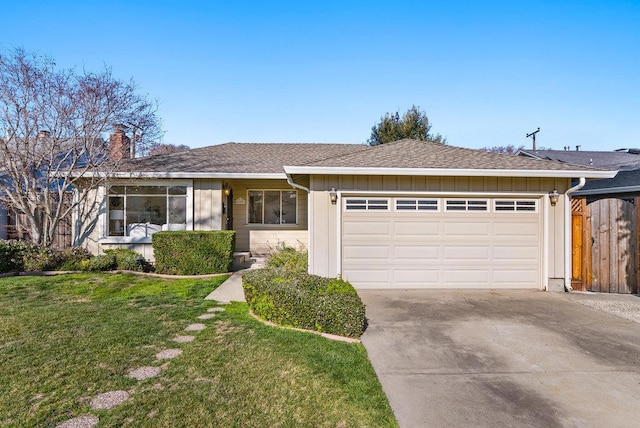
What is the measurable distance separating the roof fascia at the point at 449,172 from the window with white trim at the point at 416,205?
649mm

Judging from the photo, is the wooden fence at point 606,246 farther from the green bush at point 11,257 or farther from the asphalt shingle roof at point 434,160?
the green bush at point 11,257

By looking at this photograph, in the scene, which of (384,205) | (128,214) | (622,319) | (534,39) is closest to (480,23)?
(534,39)

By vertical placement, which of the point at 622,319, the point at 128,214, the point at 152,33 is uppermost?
the point at 152,33

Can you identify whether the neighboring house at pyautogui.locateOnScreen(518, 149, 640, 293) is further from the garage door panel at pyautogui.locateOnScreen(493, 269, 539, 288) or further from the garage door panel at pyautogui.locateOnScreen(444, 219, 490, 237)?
the garage door panel at pyautogui.locateOnScreen(444, 219, 490, 237)

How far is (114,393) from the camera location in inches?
115


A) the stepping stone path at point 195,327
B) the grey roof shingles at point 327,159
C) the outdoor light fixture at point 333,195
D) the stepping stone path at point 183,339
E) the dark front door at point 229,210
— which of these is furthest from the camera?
the dark front door at point 229,210

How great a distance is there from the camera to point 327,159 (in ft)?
25.2

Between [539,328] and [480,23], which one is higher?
[480,23]

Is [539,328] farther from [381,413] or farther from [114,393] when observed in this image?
[114,393]

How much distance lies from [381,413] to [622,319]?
510cm

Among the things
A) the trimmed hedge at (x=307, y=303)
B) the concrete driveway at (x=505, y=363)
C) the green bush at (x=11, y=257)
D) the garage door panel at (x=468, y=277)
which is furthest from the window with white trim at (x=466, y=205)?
the green bush at (x=11, y=257)

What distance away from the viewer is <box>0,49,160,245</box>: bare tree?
911 cm

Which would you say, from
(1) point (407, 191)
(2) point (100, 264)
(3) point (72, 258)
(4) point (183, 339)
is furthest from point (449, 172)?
(3) point (72, 258)

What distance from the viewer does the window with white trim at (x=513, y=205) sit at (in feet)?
24.5
